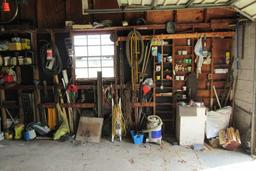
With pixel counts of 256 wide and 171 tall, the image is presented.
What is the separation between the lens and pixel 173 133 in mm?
5102

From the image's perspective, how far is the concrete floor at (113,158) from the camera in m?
3.72

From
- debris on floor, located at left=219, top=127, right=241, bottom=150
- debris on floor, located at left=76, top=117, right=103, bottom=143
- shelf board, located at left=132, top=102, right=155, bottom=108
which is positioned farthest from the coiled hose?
debris on floor, located at left=219, top=127, right=241, bottom=150

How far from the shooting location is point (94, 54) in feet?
16.6

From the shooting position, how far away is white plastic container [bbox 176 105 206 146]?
14.5 ft

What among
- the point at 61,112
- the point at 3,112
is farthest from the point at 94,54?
the point at 3,112

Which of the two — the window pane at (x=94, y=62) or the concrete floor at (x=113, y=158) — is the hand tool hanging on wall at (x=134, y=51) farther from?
the concrete floor at (x=113, y=158)

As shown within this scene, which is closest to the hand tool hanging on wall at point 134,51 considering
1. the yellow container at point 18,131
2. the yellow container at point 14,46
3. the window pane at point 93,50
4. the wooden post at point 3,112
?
the window pane at point 93,50

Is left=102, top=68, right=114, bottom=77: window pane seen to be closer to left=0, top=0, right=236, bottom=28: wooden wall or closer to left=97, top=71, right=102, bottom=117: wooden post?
left=97, top=71, right=102, bottom=117: wooden post

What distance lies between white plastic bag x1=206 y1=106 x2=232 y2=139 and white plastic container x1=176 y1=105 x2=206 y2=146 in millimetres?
283

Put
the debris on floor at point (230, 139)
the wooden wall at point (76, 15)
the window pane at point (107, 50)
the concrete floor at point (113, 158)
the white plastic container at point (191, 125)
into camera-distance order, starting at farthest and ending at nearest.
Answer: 1. the window pane at point (107, 50)
2. the wooden wall at point (76, 15)
3. the white plastic container at point (191, 125)
4. the debris on floor at point (230, 139)
5. the concrete floor at point (113, 158)

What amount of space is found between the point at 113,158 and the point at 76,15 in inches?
118

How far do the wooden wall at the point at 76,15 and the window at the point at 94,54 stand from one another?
0.39 meters

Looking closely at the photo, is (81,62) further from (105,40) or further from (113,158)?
(113,158)

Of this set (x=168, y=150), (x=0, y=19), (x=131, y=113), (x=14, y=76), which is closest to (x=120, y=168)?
(x=168, y=150)
